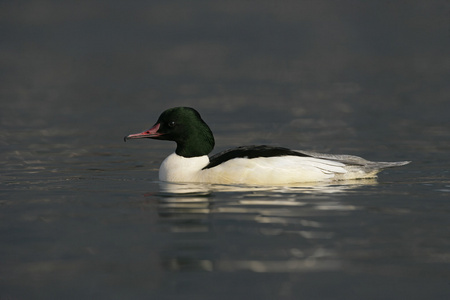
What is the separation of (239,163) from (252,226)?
2.35m

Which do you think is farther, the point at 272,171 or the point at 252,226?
the point at 272,171

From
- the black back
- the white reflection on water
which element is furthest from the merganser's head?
the white reflection on water

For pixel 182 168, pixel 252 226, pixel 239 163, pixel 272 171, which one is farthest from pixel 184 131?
A: pixel 252 226

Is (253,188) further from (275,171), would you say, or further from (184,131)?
(184,131)

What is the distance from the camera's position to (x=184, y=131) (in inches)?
426

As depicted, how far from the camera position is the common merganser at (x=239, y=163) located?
1025cm

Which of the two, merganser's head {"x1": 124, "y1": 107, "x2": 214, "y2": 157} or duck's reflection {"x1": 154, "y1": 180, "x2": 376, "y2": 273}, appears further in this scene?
merganser's head {"x1": 124, "y1": 107, "x2": 214, "y2": 157}

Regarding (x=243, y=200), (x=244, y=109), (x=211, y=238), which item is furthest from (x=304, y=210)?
(x=244, y=109)

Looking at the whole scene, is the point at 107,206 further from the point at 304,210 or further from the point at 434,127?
the point at 434,127

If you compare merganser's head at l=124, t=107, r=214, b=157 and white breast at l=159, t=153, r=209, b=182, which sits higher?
merganser's head at l=124, t=107, r=214, b=157

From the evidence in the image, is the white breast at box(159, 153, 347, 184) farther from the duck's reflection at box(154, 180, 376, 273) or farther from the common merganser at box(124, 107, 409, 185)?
the duck's reflection at box(154, 180, 376, 273)

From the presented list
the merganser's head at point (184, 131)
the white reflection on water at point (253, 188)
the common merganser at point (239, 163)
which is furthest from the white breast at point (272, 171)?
the merganser's head at point (184, 131)

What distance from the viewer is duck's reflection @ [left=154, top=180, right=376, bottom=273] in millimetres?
6793

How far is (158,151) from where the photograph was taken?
14.1m
